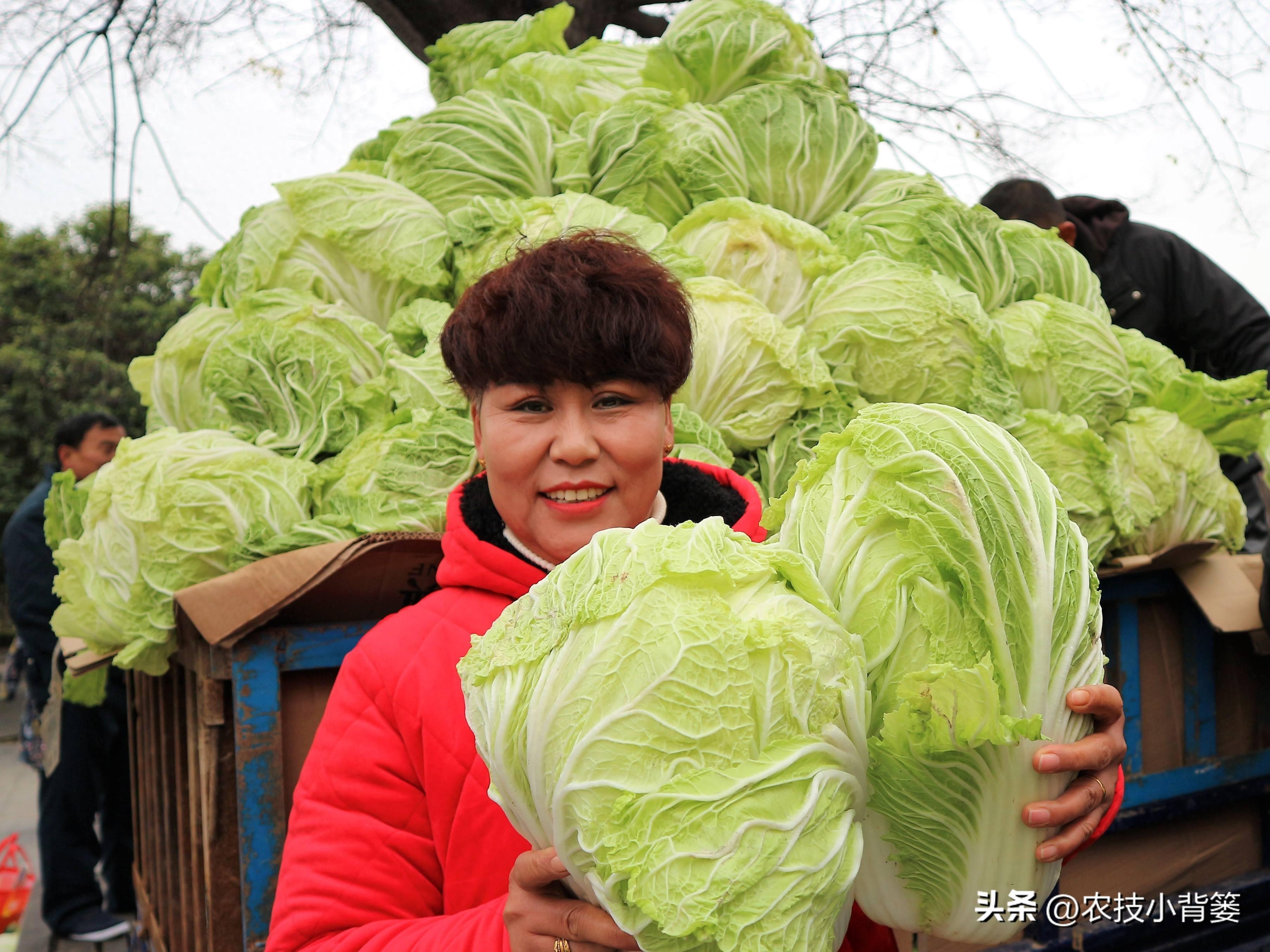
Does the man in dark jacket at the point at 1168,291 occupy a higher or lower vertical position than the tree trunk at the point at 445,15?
lower

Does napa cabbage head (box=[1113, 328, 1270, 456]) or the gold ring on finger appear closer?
the gold ring on finger

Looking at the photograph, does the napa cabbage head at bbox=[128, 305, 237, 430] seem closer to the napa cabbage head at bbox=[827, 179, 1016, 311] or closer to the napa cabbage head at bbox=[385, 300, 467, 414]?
the napa cabbage head at bbox=[385, 300, 467, 414]

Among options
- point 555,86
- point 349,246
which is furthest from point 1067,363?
point 349,246

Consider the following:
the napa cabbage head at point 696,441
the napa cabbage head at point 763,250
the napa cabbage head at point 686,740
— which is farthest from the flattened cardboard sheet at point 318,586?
the napa cabbage head at point 763,250

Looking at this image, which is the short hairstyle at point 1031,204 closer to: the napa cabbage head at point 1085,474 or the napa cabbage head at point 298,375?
the napa cabbage head at point 1085,474

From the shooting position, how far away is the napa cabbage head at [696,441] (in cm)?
296

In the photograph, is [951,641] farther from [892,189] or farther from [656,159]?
[892,189]

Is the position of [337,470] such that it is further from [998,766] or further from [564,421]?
[998,766]

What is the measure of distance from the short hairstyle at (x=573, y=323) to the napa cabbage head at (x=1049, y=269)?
3.02m

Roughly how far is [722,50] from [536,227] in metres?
1.42

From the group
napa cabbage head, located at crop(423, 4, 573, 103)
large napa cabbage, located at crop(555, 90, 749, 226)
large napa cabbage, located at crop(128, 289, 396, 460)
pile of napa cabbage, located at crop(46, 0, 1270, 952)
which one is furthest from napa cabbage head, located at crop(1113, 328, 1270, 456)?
large napa cabbage, located at crop(128, 289, 396, 460)

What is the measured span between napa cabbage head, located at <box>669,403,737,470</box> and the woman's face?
3.66 feet

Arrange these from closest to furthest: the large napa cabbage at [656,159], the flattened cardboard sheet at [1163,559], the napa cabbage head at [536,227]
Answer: the flattened cardboard sheet at [1163,559] < the napa cabbage head at [536,227] < the large napa cabbage at [656,159]

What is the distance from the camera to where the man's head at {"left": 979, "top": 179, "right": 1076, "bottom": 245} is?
5.04 m
